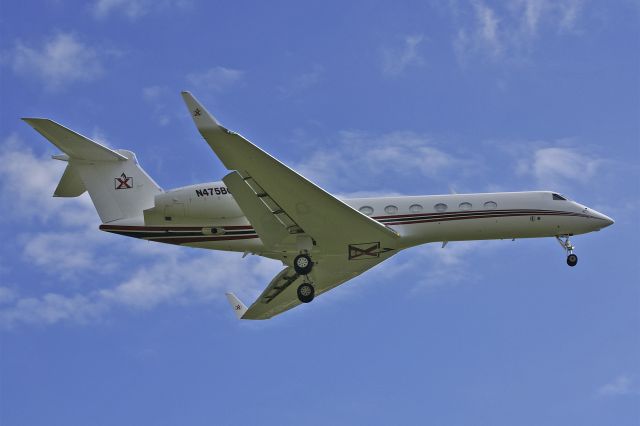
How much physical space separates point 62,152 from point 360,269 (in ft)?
34.7

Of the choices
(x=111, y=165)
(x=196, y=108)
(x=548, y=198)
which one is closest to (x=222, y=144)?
(x=196, y=108)

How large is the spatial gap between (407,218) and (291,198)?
15.2ft

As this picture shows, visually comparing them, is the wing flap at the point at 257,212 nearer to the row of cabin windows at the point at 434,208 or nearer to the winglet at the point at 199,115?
the winglet at the point at 199,115

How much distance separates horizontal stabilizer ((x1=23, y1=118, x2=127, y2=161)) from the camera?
30.5 meters

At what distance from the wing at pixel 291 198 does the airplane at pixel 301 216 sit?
36 millimetres

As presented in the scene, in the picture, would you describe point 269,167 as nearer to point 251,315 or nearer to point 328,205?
point 328,205

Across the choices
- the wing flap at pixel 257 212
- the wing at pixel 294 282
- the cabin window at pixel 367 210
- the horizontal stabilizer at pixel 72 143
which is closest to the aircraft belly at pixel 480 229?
the cabin window at pixel 367 210

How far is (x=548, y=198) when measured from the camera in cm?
3291

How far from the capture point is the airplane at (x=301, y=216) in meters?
30.2

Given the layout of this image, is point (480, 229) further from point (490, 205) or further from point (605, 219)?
point (605, 219)

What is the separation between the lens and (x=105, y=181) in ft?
107

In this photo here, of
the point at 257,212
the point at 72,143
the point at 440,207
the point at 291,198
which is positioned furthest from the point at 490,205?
the point at 72,143

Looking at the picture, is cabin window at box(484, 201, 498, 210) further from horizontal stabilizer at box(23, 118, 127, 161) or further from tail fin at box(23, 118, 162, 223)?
horizontal stabilizer at box(23, 118, 127, 161)

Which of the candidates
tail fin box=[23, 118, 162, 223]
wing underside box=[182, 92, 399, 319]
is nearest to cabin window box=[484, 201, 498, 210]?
wing underside box=[182, 92, 399, 319]
